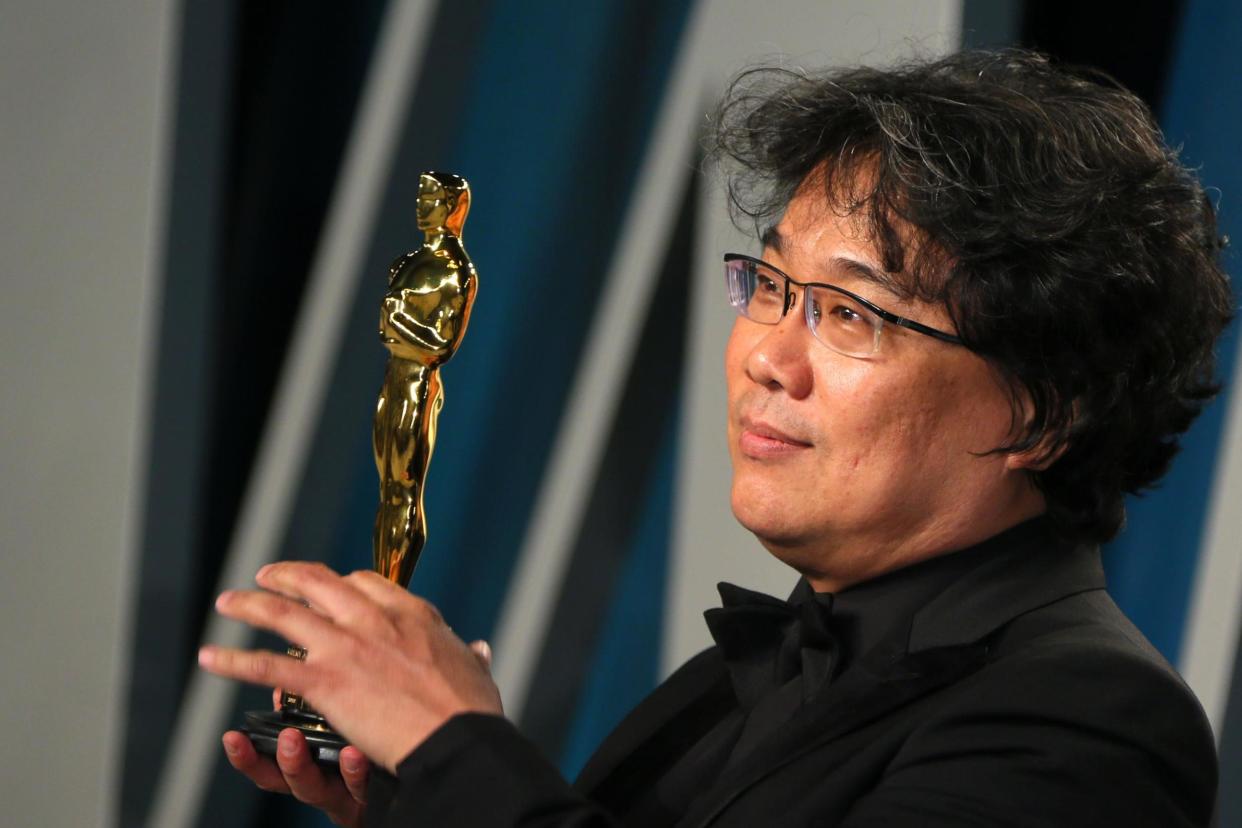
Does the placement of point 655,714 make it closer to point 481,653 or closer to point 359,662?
point 481,653

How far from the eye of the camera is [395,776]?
3.14 feet

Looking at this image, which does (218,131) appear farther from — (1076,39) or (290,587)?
(290,587)

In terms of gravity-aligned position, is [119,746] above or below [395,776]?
below

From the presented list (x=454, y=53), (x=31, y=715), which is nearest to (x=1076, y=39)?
(x=454, y=53)

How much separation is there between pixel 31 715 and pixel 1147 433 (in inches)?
70.3

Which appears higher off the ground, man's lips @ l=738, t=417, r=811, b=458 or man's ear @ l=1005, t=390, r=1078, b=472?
man's ear @ l=1005, t=390, r=1078, b=472

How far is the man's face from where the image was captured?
1080 mm

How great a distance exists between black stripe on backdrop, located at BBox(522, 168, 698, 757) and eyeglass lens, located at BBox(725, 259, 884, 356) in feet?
2.77

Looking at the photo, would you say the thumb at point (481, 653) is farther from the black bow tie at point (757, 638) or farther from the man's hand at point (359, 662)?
the black bow tie at point (757, 638)

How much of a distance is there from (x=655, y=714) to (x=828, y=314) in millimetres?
368

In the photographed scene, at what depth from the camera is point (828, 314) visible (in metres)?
1.10

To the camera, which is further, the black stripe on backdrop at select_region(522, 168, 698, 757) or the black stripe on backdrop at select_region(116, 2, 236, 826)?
the black stripe on backdrop at select_region(116, 2, 236, 826)

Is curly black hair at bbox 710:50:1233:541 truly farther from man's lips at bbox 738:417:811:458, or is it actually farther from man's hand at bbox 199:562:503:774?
man's hand at bbox 199:562:503:774

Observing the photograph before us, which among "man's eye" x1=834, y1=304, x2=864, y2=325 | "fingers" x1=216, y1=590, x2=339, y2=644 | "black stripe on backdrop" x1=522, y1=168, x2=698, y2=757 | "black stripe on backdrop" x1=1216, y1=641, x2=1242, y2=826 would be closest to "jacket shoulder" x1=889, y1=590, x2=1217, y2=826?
"man's eye" x1=834, y1=304, x2=864, y2=325
